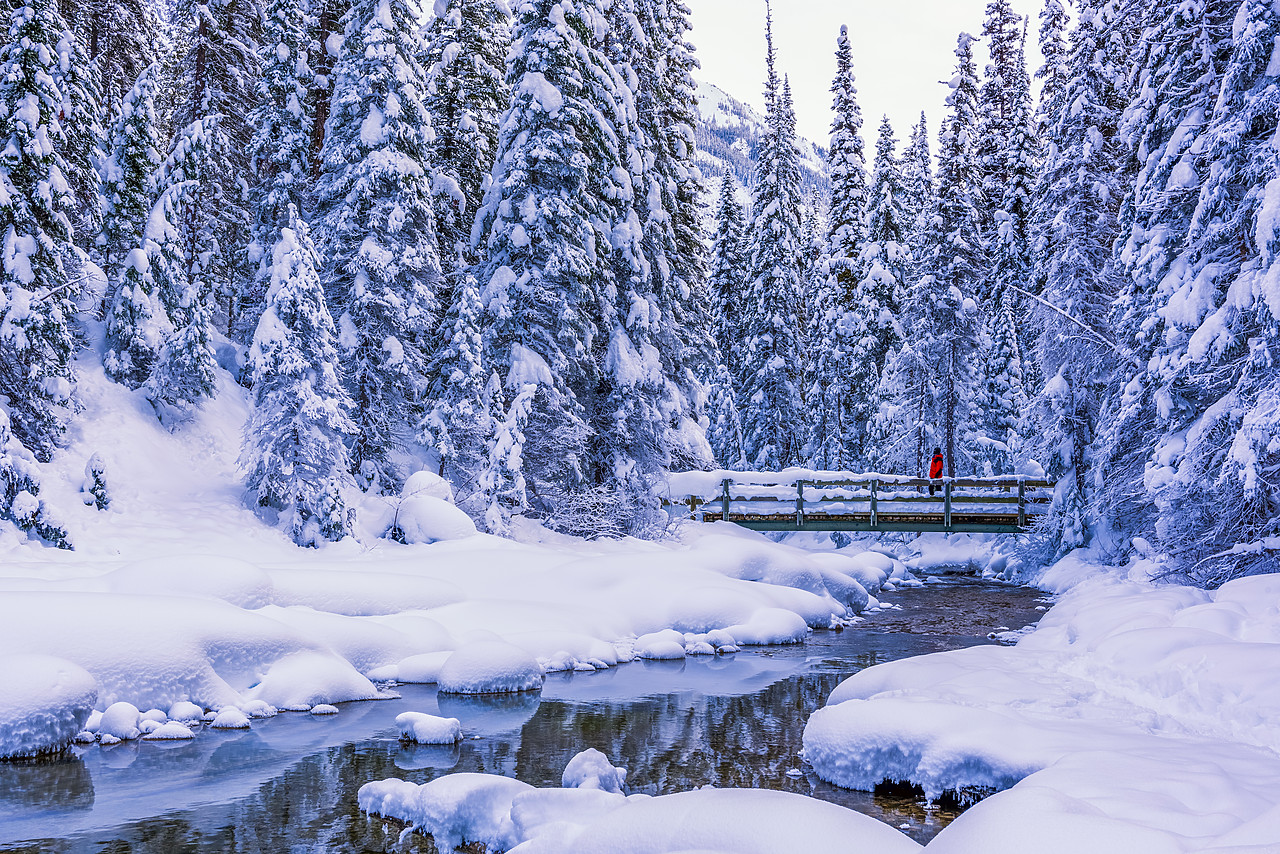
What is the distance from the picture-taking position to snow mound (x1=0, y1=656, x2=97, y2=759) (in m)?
8.88

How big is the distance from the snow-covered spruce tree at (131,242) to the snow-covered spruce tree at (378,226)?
3855 mm

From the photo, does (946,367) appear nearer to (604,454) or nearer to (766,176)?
(766,176)

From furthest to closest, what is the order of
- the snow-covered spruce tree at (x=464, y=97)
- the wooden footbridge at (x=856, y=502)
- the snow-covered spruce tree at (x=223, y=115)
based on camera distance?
1. the snow-covered spruce tree at (x=464, y=97)
2. the wooden footbridge at (x=856, y=502)
3. the snow-covered spruce tree at (x=223, y=115)

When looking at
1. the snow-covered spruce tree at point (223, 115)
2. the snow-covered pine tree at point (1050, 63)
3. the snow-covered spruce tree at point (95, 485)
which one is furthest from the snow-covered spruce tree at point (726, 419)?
the snow-covered spruce tree at point (95, 485)

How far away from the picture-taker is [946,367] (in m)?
31.6

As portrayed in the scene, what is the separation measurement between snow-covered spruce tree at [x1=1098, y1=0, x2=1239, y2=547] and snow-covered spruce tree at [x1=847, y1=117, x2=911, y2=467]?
1632 cm

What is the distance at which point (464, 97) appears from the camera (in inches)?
1117

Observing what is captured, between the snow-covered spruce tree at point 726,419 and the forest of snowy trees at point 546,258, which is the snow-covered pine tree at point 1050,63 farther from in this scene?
the snow-covered spruce tree at point 726,419

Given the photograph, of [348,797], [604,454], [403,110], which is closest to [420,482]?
[604,454]

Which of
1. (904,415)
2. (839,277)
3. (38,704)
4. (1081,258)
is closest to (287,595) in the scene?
(38,704)

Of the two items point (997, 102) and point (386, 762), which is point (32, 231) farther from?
point (997, 102)

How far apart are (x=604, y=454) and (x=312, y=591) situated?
1076 cm

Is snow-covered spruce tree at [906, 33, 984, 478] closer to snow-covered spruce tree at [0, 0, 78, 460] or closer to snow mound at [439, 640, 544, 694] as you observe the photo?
snow mound at [439, 640, 544, 694]

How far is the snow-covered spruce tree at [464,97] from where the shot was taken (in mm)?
27062
